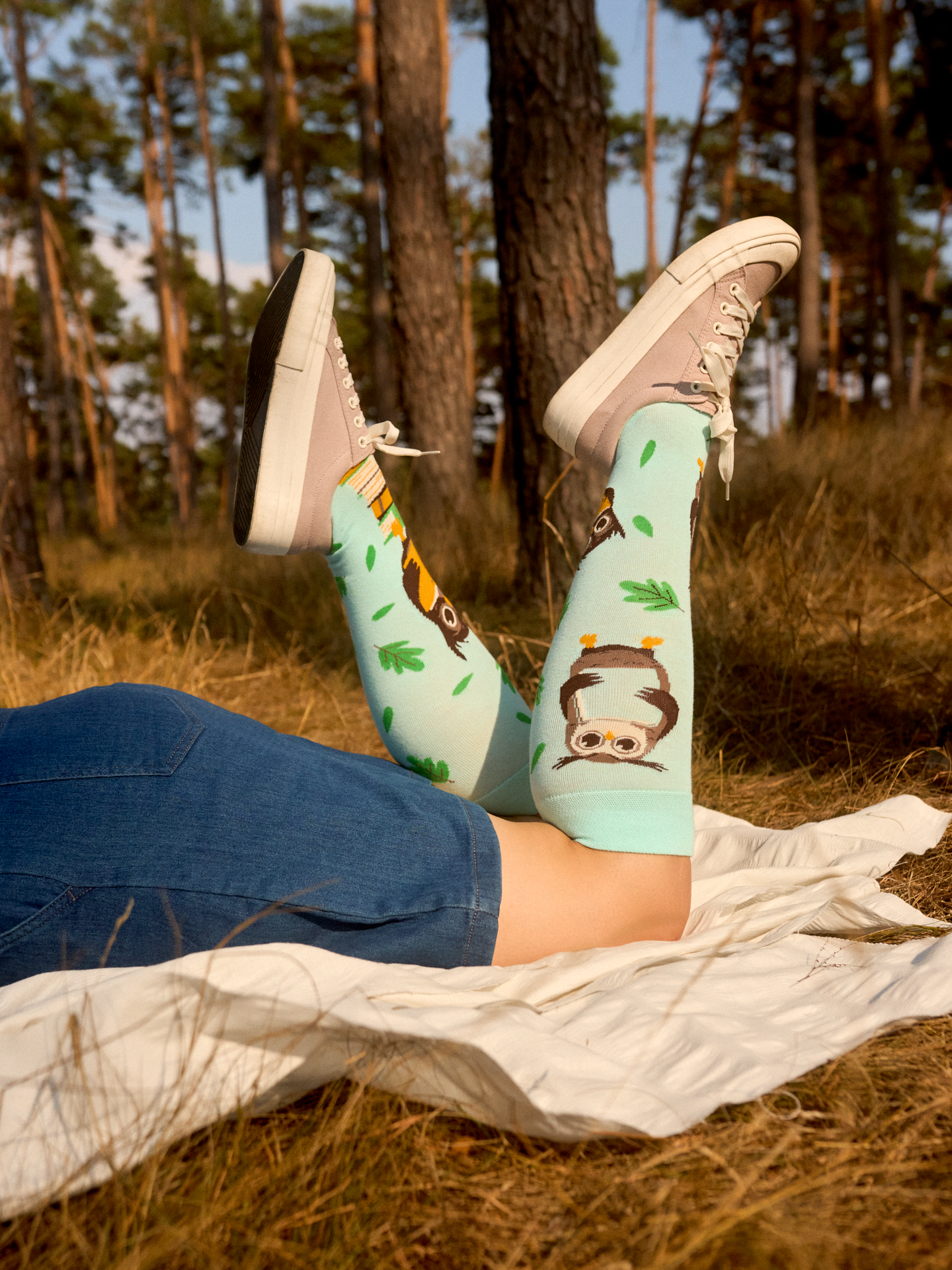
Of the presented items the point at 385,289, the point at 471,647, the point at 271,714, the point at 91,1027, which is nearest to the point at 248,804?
the point at 91,1027

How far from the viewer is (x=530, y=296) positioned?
2.84m

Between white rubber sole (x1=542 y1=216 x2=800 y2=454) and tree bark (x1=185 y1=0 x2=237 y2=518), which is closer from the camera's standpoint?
white rubber sole (x1=542 y1=216 x2=800 y2=454)

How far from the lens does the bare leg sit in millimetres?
1067

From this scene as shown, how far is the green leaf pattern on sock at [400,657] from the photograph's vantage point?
1310 mm

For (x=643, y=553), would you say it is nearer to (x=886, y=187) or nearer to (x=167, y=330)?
(x=886, y=187)

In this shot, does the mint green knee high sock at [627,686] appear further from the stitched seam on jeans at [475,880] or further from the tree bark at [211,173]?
the tree bark at [211,173]

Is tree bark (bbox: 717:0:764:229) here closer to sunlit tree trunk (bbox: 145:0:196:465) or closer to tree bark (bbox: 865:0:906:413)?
tree bark (bbox: 865:0:906:413)

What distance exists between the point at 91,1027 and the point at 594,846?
1.90 feet

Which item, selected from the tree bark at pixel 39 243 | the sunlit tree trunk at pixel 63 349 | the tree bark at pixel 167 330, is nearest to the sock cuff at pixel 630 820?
the tree bark at pixel 39 243

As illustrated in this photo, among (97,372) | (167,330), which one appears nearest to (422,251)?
(167,330)

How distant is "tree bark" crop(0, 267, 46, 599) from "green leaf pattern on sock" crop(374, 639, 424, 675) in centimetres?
257

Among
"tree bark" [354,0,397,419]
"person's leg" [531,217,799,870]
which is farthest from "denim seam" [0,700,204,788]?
"tree bark" [354,0,397,419]

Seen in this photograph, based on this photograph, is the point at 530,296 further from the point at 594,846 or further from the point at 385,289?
the point at 385,289

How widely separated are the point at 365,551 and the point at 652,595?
1.46 ft
